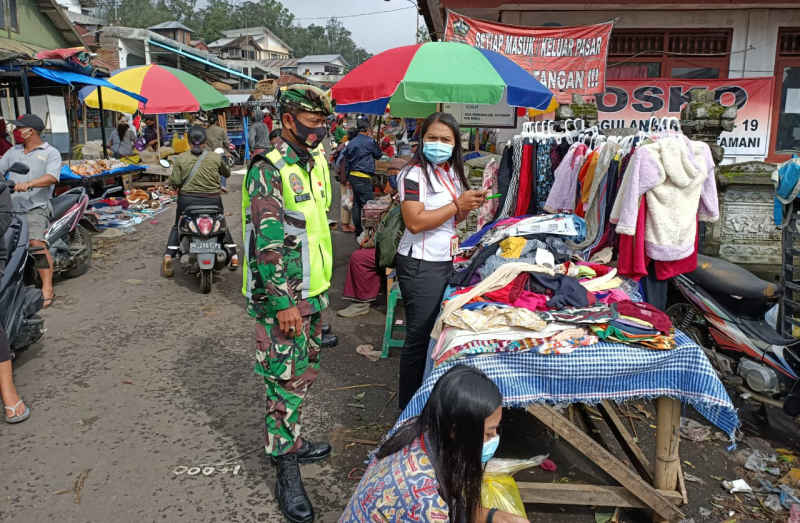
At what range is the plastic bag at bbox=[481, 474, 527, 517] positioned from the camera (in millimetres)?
2262

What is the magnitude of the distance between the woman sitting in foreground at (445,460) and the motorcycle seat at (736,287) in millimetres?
3457

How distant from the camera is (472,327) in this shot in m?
2.99

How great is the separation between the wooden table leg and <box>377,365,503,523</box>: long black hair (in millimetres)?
1541

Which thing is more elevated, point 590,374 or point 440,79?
point 440,79

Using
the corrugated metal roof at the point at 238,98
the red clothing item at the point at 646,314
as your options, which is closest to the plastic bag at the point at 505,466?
the red clothing item at the point at 646,314

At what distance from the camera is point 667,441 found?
300 centimetres

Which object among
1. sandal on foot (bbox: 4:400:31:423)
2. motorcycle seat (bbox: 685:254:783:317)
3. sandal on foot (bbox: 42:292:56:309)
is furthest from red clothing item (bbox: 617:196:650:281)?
sandal on foot (bbox: 42:292:56:309)

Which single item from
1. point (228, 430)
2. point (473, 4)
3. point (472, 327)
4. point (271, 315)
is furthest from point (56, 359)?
point (473, 4)

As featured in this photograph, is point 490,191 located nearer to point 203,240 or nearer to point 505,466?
point 203,240

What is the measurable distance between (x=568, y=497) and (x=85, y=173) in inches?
397

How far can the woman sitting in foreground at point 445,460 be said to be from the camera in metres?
1.80

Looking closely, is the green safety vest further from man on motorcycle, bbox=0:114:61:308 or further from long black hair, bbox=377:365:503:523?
man on motorcycle, bbox=0:114:61:308

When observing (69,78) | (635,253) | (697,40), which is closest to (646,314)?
(635,253)

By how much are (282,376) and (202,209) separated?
453 cm
